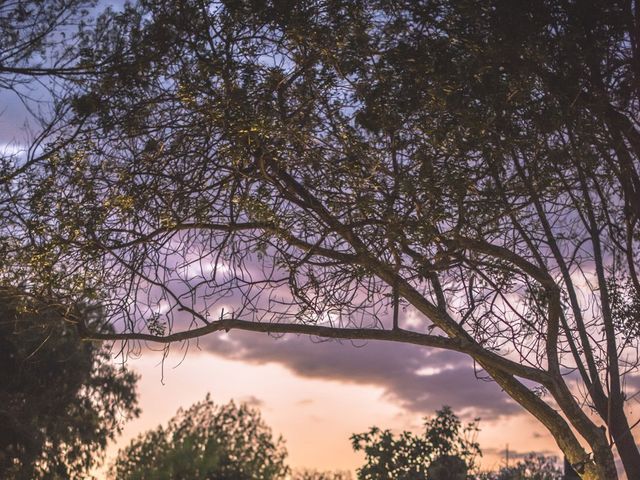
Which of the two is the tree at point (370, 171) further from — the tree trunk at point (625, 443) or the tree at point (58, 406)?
the tree at point (58, 406)

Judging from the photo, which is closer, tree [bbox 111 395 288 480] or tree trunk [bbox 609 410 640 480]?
tree trunk [bbox 609 410 640 480]

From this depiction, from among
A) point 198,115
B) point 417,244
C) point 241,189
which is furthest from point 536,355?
point 198,115

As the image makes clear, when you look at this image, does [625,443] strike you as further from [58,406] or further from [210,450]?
[58,406]

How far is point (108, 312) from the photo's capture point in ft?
23.0

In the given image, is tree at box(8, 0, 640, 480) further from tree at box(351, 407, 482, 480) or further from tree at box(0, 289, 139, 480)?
tree at box(0, 289, 139, 480)

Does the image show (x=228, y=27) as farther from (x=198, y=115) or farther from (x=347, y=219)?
(x=347, y=219)

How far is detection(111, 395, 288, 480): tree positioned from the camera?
41.5ft

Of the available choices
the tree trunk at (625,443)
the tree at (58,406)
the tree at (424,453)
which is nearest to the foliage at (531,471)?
the tree at (424,453)

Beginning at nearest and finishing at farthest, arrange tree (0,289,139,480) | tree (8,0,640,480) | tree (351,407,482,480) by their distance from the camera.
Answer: tree (8,0,640,480) → tree (351,407,482,480) → tree (0,289,139,480)

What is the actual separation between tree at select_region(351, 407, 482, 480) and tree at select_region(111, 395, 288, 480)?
240 centimetres

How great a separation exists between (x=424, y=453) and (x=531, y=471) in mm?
2022

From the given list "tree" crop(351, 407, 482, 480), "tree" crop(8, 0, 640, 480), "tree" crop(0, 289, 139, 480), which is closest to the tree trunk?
"tree" crop(8, 0, 640, 480)

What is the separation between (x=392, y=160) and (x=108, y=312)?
2.98 m

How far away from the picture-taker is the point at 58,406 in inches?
643
